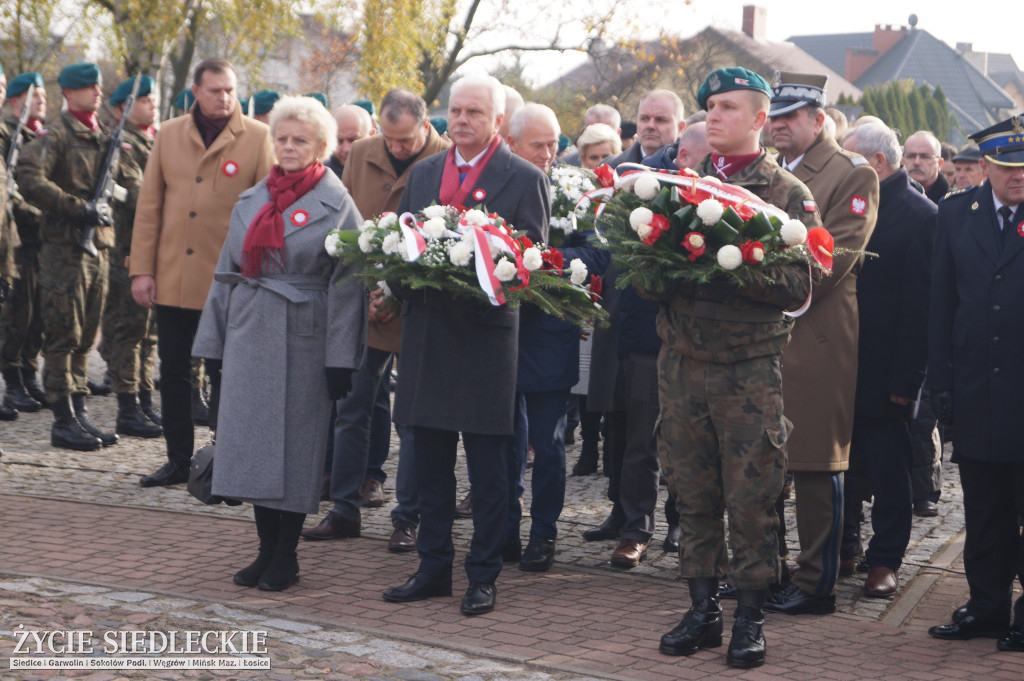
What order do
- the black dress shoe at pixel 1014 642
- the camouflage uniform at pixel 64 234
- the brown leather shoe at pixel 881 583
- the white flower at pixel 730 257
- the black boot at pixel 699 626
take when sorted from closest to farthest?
the white flower at pixel 730 257 → the black boot at pixel 699 626 → the black dress shoe at pixel 1014 642 → the brown leather shoe at pixel 881 583 → the camouflage uniform at pixel 64 234

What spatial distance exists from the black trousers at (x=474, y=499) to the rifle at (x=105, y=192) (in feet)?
15.0

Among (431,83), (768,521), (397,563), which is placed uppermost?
(431,83)

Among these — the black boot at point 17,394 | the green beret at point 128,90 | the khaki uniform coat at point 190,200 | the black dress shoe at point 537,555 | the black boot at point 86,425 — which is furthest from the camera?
the black boot at point 17,394

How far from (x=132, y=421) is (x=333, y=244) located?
471 cm

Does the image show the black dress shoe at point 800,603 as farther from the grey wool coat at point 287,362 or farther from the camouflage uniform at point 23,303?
the camouflage uniform at point 23,303

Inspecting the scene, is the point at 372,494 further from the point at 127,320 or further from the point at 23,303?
the point at 23,303

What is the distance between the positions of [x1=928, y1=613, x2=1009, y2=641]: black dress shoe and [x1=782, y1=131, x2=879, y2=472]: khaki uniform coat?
32.9 inches

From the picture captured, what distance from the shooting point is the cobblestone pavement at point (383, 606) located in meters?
4.86

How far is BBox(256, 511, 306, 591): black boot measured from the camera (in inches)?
226

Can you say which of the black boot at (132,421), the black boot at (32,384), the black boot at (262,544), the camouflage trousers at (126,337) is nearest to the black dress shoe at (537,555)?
the black boot at (262,544)

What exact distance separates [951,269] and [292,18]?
18.1 m

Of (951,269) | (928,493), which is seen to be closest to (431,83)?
(928,493)

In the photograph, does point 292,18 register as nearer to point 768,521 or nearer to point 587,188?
point 587,188

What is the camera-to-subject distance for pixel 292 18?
21.8m
